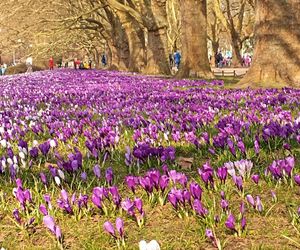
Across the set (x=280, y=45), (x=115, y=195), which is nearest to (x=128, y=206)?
(x=115, y=195)

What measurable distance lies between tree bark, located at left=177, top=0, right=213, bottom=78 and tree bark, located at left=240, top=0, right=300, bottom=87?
A: 7546 millimetres

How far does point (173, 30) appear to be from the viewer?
5566 centimetres

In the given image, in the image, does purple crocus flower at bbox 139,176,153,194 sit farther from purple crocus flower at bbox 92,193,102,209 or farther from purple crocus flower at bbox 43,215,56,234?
purple crocus flower at bbox 43,215,56,234

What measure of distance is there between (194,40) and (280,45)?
321 inches

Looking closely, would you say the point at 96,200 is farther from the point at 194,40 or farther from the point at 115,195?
the point at 194,40

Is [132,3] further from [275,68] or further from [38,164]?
[38,164]

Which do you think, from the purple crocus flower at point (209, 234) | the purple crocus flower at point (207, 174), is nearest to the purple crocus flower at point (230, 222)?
the purple crocus flower at point (209, 234)

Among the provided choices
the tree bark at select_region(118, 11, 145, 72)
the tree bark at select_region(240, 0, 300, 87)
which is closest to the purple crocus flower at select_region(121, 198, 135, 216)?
the tree bark at select_region(240, 0, 300, 87)

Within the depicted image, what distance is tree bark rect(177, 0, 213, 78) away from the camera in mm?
20266

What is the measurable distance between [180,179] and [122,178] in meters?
0.84

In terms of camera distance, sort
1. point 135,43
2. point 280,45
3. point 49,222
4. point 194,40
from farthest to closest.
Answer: point 135,43 → point 194,40 → point 280,45 → point 49,222

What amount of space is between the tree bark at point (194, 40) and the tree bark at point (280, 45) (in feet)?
24.8

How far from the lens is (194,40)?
66.9ft

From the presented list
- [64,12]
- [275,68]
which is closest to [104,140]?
[275,68]
